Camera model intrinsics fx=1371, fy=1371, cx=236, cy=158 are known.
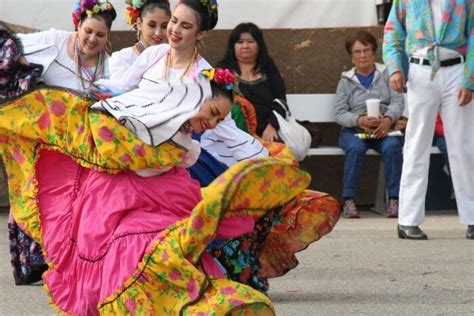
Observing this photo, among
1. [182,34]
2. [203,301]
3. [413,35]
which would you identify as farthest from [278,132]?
[203,301]

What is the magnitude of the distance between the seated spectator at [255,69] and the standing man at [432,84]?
1557mm

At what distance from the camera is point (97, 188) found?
5.49m

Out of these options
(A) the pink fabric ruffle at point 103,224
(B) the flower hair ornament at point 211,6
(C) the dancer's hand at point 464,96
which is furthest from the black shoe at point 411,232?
(A) the pink fabric ruffle at point 103,224

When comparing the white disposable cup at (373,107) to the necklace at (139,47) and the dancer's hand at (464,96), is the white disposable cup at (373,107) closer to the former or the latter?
the dancer's hand at (464,96)

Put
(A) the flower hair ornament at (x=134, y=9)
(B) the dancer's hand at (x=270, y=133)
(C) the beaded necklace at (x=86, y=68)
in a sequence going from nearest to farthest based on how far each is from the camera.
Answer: (C) the beaded necklace at (x=86, y=68), (A) the flower hair ornament at (x=134, y=9), (B) the dancer's hand at (x=270, y=133)

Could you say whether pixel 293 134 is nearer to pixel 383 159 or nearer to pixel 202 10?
pixel 383 159

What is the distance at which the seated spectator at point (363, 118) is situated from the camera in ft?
34.7

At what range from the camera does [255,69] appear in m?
10.4

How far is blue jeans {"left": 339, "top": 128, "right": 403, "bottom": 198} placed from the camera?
10.5 meters

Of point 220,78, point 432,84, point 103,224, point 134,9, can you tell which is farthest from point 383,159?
point 103,224

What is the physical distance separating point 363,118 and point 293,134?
2.47 ft

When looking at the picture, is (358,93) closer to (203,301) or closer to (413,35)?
(413,35)

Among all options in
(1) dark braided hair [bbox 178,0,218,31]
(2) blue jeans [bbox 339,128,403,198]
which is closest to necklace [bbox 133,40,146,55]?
(1) dark braided hair [bbox 178,0,218,31]

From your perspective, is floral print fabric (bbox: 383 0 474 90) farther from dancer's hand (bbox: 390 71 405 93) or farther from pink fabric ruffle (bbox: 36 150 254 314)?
Result: pink fabric ruffle (bbox: 36 150 254 314)
